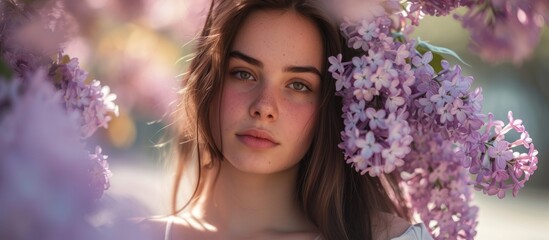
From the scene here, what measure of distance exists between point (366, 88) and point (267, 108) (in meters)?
0.28

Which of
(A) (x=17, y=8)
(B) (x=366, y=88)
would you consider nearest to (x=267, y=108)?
(B) (x=366, y=88)

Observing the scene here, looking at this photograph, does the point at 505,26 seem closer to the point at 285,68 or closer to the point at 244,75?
the point at 285,68

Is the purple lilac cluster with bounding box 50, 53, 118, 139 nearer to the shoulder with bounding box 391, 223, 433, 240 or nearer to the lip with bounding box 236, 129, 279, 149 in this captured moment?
the lip with bounding box 236, 129, 279, 149

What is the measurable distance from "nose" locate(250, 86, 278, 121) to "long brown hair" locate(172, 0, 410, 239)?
0.17 metres

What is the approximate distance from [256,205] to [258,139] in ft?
1.14

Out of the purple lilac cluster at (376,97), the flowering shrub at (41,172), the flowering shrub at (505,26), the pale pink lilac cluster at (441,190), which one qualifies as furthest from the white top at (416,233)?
the flowering shrub at (41,172)

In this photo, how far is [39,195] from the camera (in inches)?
25.5

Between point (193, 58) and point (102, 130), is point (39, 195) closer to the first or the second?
point (102, 130)

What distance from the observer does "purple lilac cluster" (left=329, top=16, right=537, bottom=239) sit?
2039 millimetres

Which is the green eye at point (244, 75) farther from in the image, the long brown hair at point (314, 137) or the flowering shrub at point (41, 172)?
the flowering shrub at point (41, 172)

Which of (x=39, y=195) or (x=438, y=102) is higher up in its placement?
(x=39, y=195)

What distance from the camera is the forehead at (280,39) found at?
225 centimetres

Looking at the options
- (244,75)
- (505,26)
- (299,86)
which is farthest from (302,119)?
(505,26)

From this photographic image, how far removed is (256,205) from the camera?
2512 mm
